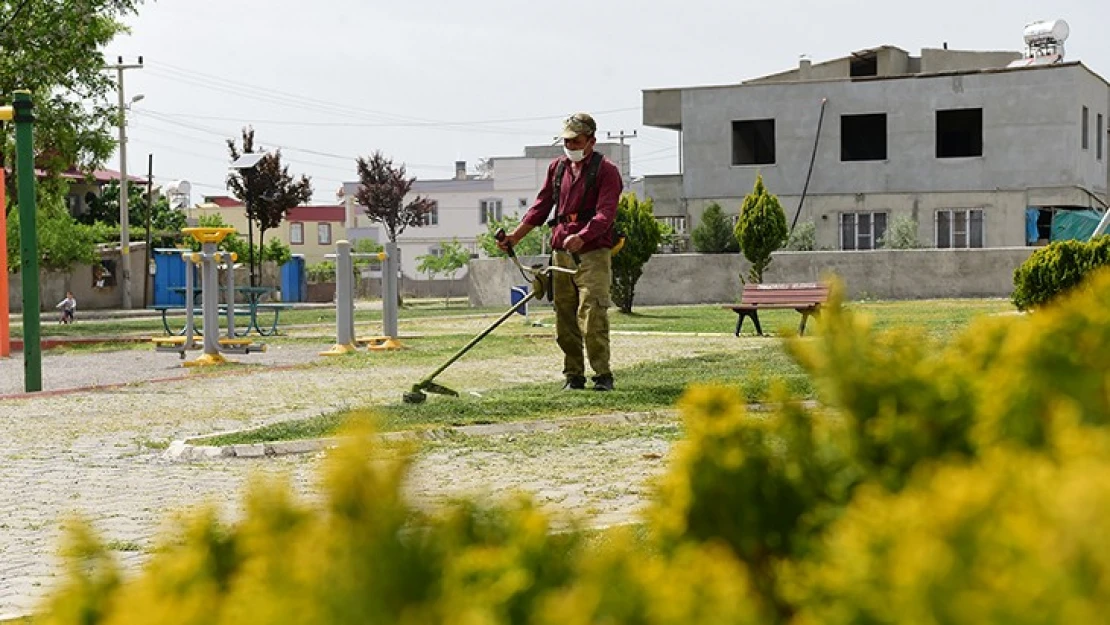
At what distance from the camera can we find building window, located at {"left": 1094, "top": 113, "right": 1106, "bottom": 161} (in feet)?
161

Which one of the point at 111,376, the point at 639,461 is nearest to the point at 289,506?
the point at 639,461

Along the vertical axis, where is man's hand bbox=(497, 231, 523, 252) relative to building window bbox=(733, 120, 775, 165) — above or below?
below

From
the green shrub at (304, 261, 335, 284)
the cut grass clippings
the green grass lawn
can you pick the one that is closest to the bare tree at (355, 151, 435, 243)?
the green shrub at (304, 261, 335, 284)

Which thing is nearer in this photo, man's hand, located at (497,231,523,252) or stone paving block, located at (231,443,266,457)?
stone paving block, located at (231,443,266,457)

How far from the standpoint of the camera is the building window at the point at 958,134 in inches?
1893

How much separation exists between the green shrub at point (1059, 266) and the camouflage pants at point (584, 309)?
592 centimetres

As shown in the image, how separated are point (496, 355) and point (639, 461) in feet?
37.0

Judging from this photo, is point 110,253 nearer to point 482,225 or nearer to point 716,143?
point 716,143

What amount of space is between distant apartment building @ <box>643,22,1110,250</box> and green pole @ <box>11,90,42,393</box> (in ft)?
113

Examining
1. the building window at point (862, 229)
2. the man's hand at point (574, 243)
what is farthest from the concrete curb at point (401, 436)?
the building window at point (862, 229)

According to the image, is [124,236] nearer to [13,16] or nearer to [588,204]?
[13,16]

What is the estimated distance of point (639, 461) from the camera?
28.0 ft

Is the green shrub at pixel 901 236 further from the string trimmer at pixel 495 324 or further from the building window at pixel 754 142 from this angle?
the string trimmer at pixel 495 324

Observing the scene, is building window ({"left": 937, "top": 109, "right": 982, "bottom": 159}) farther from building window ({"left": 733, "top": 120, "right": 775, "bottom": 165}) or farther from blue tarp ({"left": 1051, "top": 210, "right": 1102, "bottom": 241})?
building window ({"left": 733, "top": 120, "right": 775, "bottom": 165})
